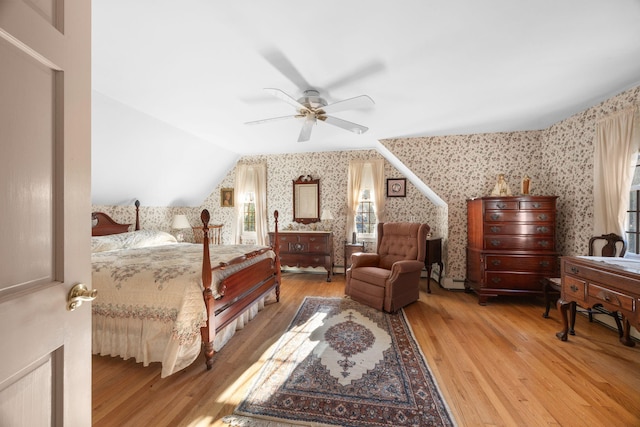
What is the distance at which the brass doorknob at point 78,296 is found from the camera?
2.41 feet

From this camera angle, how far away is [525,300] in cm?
385

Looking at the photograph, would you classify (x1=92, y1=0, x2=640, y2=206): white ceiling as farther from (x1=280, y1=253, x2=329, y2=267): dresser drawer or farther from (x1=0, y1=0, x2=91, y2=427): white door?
(x1=280, y1=253, x2=329, y2=267): dresser drawer

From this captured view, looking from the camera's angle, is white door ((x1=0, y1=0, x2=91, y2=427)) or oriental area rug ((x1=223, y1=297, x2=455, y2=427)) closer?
white door ((x1=0, y1=0, x2=91, y2=427))

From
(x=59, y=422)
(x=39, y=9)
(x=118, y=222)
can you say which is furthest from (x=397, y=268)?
(x=118, y=222)

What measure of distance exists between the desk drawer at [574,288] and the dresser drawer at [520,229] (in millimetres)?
1128

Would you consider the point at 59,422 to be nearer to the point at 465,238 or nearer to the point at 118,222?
the point at 118,222

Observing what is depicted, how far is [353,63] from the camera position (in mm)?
2227

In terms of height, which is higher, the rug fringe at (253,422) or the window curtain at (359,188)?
the window curtain at (359,188)

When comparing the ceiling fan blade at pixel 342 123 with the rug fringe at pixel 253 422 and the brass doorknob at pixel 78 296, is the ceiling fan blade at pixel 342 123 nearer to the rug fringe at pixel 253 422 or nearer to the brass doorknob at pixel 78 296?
the brass doorknob at pixel 78 296

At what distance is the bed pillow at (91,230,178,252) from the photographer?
3.28 metres

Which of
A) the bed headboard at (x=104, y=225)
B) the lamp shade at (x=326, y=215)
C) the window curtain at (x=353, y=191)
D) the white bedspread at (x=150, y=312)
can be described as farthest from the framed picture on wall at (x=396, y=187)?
the bed headboard at (x=104, y=225)

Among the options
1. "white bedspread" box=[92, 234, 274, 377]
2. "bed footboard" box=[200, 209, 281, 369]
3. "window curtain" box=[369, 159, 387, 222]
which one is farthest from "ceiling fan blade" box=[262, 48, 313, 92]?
"window curtain" box=[369, 159, 387, 222]

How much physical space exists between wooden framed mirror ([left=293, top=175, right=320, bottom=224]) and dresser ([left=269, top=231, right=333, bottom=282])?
23.7 inches

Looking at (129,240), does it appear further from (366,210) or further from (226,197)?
(366,210)
